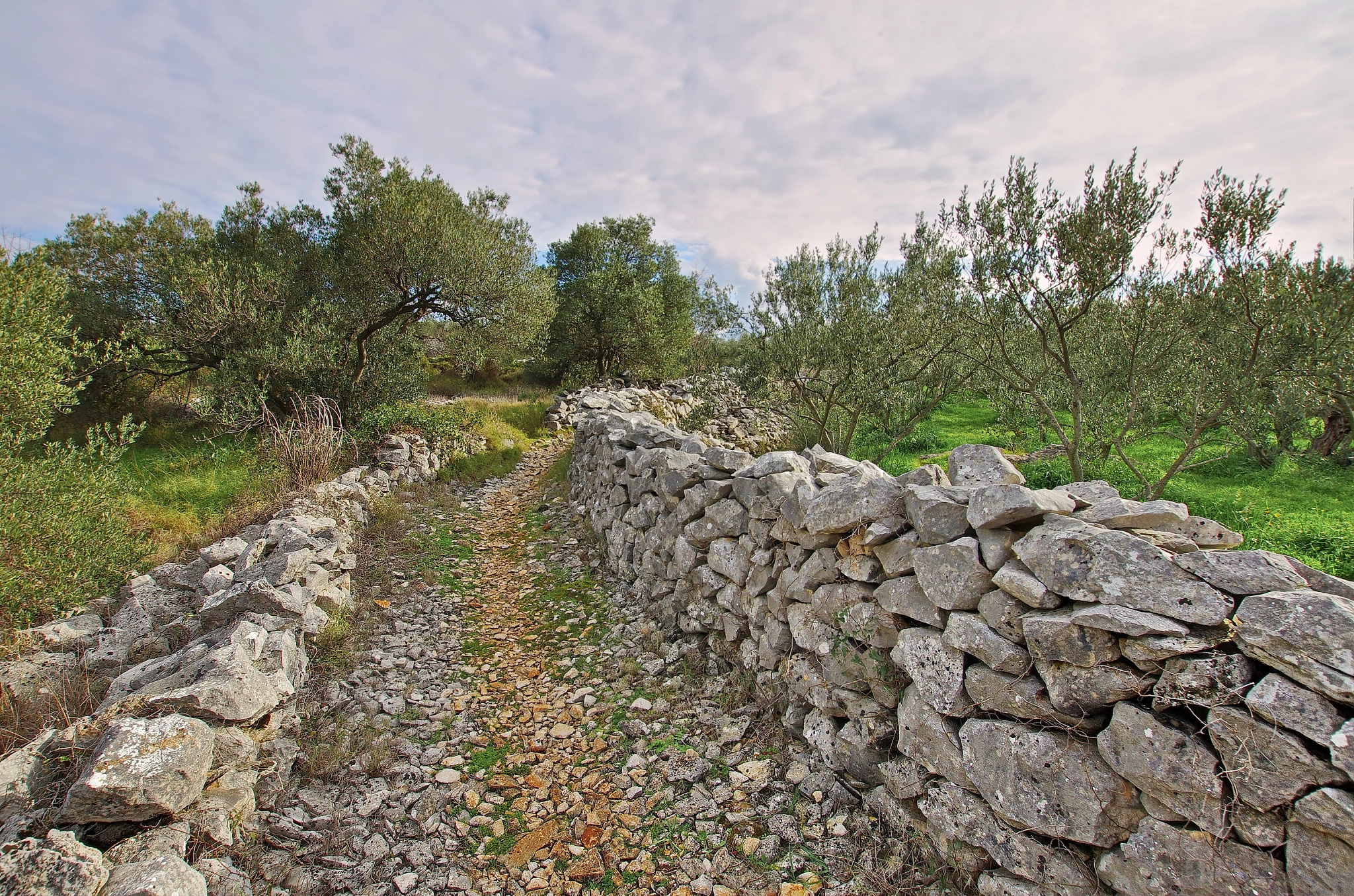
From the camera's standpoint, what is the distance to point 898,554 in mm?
4391

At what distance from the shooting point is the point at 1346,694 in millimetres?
2322

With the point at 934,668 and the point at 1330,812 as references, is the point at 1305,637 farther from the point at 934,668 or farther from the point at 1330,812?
the point at 934,668

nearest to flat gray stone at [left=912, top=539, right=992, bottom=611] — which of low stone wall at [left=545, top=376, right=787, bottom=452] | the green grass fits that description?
the green grass

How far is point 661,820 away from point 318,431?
37.3ft

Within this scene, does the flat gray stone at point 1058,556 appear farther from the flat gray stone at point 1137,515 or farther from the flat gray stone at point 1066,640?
the flat gray stone at point 1137,515

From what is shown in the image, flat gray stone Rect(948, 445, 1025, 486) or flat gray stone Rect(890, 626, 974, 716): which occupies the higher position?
flat gray stone Rect(948, 445, 1025, 486)

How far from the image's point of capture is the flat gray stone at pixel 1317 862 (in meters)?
2.31

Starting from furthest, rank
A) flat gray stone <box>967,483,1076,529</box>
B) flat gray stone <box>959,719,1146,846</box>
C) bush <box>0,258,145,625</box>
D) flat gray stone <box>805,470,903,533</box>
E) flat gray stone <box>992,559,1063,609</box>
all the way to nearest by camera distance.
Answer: bush <box>0,258,145,625</box>, flat gray stone <box>805,470,903,533</box>, flat gray stone <box>967,483,1076,529</box>, flat gray stone <box>992,559,1063,609</box>, flat gray stone <box>959,719,1146,846</box>

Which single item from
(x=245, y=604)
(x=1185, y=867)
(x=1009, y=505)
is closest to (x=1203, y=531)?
(x=1009, y=505)

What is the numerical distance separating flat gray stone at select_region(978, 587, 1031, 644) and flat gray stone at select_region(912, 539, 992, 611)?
0.34 ft

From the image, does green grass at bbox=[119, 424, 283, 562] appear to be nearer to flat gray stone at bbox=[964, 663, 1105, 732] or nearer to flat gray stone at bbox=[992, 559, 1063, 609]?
flat gray stone at bbox=[964, 663, 1105, 732]

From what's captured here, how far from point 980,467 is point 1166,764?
2.48 metres

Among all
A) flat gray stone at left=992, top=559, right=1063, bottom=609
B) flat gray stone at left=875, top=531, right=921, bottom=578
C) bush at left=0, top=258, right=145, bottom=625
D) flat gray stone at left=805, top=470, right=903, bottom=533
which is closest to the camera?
flat gray stone at left=992, top=559, right=1063, bottom=609

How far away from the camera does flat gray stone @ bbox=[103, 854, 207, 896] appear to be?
3.05 m
